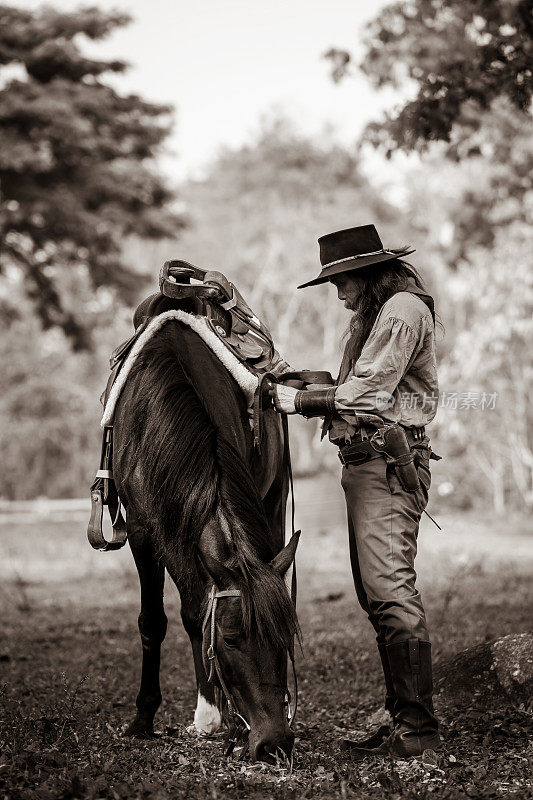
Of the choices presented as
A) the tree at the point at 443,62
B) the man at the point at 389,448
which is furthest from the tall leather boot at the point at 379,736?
the tree at the point at 443,62

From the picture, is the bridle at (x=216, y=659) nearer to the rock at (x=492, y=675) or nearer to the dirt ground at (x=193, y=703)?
the dirt ground at (x=193, y=703)

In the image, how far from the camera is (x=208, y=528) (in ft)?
10.8

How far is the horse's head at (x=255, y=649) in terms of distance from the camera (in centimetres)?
303

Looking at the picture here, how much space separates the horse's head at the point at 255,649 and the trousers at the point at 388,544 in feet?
2.26

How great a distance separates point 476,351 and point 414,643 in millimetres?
12305

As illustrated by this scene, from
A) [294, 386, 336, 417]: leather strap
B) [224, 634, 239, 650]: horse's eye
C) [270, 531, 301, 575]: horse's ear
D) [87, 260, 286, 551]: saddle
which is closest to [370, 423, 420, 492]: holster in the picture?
Answer: [294, 386, 336, 417]: leather strap

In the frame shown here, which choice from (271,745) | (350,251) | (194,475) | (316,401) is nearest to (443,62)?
(350,251)

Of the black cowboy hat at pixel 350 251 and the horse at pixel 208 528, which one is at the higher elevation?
the black cowboy hat at pixel 350 251

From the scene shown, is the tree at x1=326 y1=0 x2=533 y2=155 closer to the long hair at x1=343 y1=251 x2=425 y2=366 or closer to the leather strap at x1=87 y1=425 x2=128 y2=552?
the long hair at x1=343 y1=251 x2=425 y2=366

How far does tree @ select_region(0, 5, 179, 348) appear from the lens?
38.3ft

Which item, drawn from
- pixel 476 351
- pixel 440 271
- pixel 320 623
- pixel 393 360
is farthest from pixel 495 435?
pixel 393 360

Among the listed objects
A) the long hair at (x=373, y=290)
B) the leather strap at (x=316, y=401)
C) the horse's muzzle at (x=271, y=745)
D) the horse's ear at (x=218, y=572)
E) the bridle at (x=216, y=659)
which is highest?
the long hair at (x=373, y=290)

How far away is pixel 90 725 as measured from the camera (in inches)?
164


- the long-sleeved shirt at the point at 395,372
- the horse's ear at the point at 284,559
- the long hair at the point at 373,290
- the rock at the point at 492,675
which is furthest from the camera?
the rock at the point at 492,675
